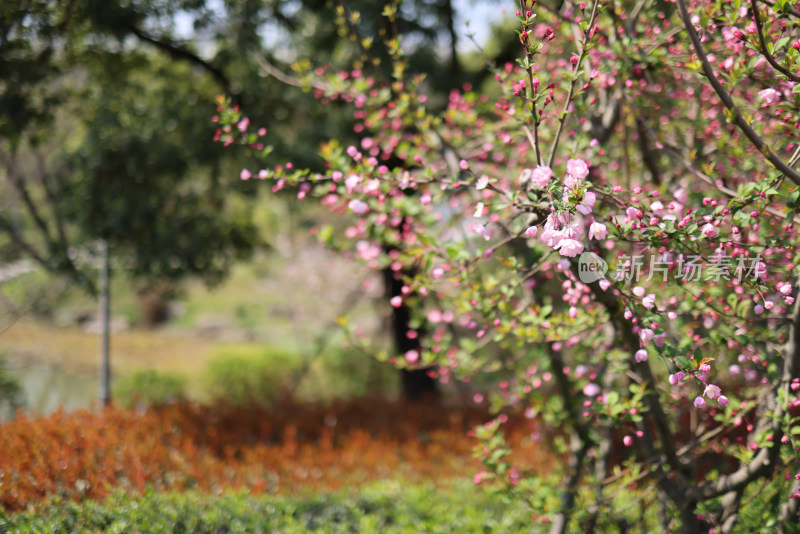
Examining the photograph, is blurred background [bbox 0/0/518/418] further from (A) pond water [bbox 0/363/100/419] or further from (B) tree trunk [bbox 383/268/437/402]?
(A) pond water [bbox 0/363/100/419]

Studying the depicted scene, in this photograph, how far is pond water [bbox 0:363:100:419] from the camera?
1109 cm

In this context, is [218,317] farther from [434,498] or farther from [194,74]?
[434,498]

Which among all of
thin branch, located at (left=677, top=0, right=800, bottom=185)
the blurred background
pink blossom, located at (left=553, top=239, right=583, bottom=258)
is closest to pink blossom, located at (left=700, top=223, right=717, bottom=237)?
thin branch, located at (left=677, top=0, right=800, bottom=185)

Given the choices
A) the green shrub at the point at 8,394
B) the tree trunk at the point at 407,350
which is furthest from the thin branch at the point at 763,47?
the green shrub at the point at 8,394

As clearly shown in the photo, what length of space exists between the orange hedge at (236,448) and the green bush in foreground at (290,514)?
375 millimetres

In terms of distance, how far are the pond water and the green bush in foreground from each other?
28.5ft

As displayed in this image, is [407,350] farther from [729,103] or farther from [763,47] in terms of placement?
[763,47]

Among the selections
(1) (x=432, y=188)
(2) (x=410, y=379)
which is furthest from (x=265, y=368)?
(1) (x=432, y=188)

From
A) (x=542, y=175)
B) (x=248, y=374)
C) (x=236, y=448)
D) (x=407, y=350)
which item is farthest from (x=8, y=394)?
(x=542, y=175)

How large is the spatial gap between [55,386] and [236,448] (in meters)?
9.29

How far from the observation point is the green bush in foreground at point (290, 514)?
305 centimetres

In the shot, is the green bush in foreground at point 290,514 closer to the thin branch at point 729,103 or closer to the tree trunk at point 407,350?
the thin branch at point 729,103

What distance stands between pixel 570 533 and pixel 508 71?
2990mm

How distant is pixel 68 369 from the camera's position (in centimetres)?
1302
